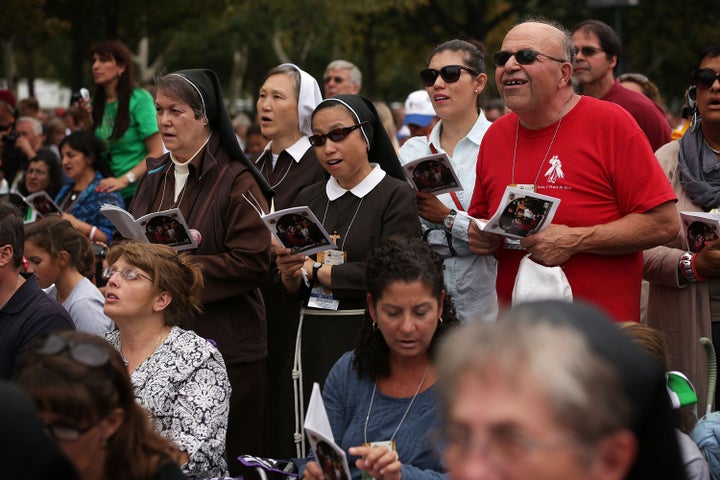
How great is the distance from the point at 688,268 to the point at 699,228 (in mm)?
283

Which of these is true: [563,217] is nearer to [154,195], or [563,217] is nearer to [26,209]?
[154,195]

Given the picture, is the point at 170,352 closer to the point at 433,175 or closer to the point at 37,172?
the point at 433,175

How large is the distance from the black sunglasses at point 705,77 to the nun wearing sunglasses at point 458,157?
50.1 inches

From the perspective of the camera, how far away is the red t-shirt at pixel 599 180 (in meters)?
5.05

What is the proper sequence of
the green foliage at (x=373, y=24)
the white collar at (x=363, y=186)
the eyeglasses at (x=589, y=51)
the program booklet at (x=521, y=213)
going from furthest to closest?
the green foliage at (x=373, y=24) < the eyeglasses at (x=589, y=51) < the white collar at (x=363, y=186) < the program booklet at (x=521, y=213)

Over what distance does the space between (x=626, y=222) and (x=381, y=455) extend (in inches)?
70.8

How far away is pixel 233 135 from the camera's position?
6.20 meters

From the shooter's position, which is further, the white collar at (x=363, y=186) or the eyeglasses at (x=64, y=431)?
the white collar at (x=363, y=186)

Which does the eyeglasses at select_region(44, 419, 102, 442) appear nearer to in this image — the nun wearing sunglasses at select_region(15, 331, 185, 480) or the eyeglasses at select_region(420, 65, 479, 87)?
the nun wearing sunglasses at select_region(15, 331, 185, 480)

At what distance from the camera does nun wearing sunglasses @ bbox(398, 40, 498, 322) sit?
236 inches

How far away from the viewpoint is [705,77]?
580 cm

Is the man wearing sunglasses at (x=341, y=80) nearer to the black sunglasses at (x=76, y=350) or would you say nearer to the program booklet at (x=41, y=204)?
the program booklet at (x=41, y=204)

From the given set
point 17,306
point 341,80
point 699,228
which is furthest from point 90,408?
point 341,80

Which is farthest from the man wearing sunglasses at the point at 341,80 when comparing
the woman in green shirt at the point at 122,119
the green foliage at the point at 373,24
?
the green foliage at the point at 373,24
